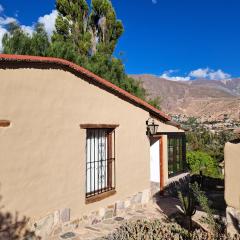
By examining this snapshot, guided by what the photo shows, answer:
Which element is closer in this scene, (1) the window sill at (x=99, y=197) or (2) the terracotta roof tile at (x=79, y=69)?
(2) the terracotta roof tile at (x=79, y=69)

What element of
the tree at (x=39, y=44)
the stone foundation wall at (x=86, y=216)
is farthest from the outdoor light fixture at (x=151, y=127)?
the tree at (x=39, y=44)

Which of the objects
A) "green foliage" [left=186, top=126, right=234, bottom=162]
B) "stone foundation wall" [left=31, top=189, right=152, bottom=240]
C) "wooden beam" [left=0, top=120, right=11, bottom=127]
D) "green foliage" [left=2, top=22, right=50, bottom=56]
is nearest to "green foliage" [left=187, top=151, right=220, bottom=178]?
"green foliage" [left=186, top=126, right=234, bottom=162]

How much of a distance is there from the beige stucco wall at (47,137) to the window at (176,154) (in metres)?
4.05

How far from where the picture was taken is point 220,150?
71.8 ft

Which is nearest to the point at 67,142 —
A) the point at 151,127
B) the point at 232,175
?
the point at 151,127

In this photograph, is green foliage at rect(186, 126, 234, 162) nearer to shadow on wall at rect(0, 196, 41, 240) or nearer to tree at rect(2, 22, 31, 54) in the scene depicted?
tree at rect(2, 22, 31, 54)

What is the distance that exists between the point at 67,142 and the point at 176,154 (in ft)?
22.8

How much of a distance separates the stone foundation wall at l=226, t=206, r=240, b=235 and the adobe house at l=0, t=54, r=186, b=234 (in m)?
3.48

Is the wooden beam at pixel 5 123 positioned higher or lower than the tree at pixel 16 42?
lower

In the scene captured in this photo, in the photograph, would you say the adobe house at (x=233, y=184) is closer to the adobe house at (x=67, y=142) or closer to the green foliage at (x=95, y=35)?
the adobe house at (x=67, y=142)

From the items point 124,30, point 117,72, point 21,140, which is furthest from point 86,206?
point 124,30

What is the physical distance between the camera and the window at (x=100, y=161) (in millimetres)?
7961

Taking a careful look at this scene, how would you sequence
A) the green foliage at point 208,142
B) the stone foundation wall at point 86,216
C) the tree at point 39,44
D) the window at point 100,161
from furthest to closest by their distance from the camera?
the green foliage at point 208,142, the tree at point 39,44, the window at point 100,161, the stone foundation wall at point 86,216

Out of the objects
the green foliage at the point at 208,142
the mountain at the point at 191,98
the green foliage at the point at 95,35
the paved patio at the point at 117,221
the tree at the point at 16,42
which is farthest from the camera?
the mountain at the point at 191,98
